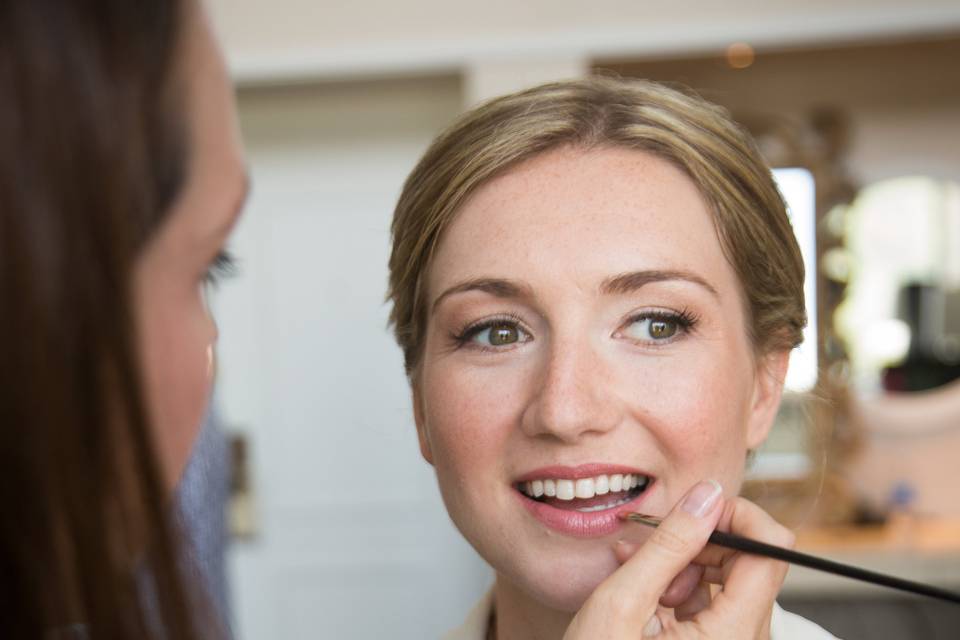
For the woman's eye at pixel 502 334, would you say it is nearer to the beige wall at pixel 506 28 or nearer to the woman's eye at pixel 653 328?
the woman's eye at pixel 653 328

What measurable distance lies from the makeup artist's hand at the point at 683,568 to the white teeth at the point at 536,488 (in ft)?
0.25

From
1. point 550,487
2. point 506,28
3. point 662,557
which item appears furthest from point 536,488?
point 506,28

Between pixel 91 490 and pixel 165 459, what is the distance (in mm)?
104

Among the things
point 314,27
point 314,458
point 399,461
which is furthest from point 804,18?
point 314,458

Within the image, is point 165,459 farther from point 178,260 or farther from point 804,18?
point 804,18

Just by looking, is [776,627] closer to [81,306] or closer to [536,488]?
[536,488]

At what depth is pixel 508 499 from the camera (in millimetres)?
793

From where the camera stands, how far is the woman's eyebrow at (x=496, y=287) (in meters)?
0.79

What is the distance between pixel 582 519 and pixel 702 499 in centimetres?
10

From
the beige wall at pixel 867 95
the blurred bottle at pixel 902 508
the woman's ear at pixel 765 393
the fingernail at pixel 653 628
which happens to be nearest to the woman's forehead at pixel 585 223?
the woman's ear at pixel 765 393

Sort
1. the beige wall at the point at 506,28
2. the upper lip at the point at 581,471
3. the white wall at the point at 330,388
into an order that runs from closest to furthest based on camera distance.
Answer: the upper lip at the point at 581,471 → the beige wall at the point at 506,28 → the white wall at the point at 330,388

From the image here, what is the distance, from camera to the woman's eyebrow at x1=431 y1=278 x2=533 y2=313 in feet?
2.59

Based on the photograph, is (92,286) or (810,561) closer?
(92,286)

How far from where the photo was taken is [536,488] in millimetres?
787
